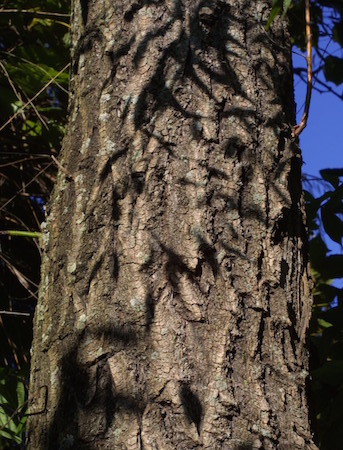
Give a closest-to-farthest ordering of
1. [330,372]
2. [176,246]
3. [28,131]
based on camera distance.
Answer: [176,246], [330,372], [28,131]

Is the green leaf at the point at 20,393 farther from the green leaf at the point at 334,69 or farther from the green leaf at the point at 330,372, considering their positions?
the green leaf at the point at 334,69

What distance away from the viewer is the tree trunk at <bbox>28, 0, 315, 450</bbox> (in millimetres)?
1070

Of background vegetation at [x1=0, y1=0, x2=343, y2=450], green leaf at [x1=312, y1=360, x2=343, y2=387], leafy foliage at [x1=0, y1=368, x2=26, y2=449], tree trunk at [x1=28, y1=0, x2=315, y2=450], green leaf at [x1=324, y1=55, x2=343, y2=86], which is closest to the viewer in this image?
tree trunk at [x1=28, y1=0, x2=315, y2=450]

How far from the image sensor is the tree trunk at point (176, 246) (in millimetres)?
1070

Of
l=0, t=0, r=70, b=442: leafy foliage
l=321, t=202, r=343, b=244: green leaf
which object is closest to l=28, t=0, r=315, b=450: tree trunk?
l=321, t=202, r=343, b=244: green leaf

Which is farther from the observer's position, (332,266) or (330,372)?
(332,266)

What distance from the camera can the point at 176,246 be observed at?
1.16 m

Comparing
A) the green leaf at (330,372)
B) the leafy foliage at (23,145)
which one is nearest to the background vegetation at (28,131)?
the leafy foliage at (23,145)

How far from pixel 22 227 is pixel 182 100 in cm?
145

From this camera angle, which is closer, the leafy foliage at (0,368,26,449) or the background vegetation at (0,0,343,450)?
the leafy foliage at (0,368,26,449)

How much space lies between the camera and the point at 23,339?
93.9 inches

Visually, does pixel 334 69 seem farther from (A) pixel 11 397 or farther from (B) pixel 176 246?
(A) pixel 11 397

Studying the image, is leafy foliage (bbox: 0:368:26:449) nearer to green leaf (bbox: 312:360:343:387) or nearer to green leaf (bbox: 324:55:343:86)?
green leaf (bbox: 312:360:343:387)

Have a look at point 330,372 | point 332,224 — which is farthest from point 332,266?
point 330,372
